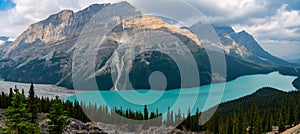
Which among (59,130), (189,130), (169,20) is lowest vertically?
(189,130)

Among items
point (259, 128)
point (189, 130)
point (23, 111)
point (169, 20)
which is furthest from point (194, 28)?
point (189, 130)

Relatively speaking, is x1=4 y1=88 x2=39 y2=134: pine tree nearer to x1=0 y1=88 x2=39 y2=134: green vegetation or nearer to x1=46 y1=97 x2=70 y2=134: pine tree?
x1=0 y1=88 x2=39 y2=134: green vegetation

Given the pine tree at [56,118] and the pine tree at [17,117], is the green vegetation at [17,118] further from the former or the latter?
the pine tree at [56,118]

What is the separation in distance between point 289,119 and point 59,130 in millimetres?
40453

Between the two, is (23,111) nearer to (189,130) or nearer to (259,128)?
(259,128)

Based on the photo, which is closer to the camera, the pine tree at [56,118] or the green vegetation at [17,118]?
the green vegetation at [17,118]

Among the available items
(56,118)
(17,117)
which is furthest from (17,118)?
(56,118)

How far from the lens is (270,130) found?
4853 cm

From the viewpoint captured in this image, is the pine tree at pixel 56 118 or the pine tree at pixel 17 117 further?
the pine tree at pixel 56 118

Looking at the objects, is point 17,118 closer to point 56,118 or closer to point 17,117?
point 17,117

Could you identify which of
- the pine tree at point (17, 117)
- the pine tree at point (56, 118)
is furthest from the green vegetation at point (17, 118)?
the pine tree at point (56, 118)

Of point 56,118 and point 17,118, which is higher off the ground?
point 17,118

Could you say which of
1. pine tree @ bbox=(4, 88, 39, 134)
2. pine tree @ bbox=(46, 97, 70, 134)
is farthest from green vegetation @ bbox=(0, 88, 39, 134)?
pine tree @ bbox=(46, 97, 70, 134)

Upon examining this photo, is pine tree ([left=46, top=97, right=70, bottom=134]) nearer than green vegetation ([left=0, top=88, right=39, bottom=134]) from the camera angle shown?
No
